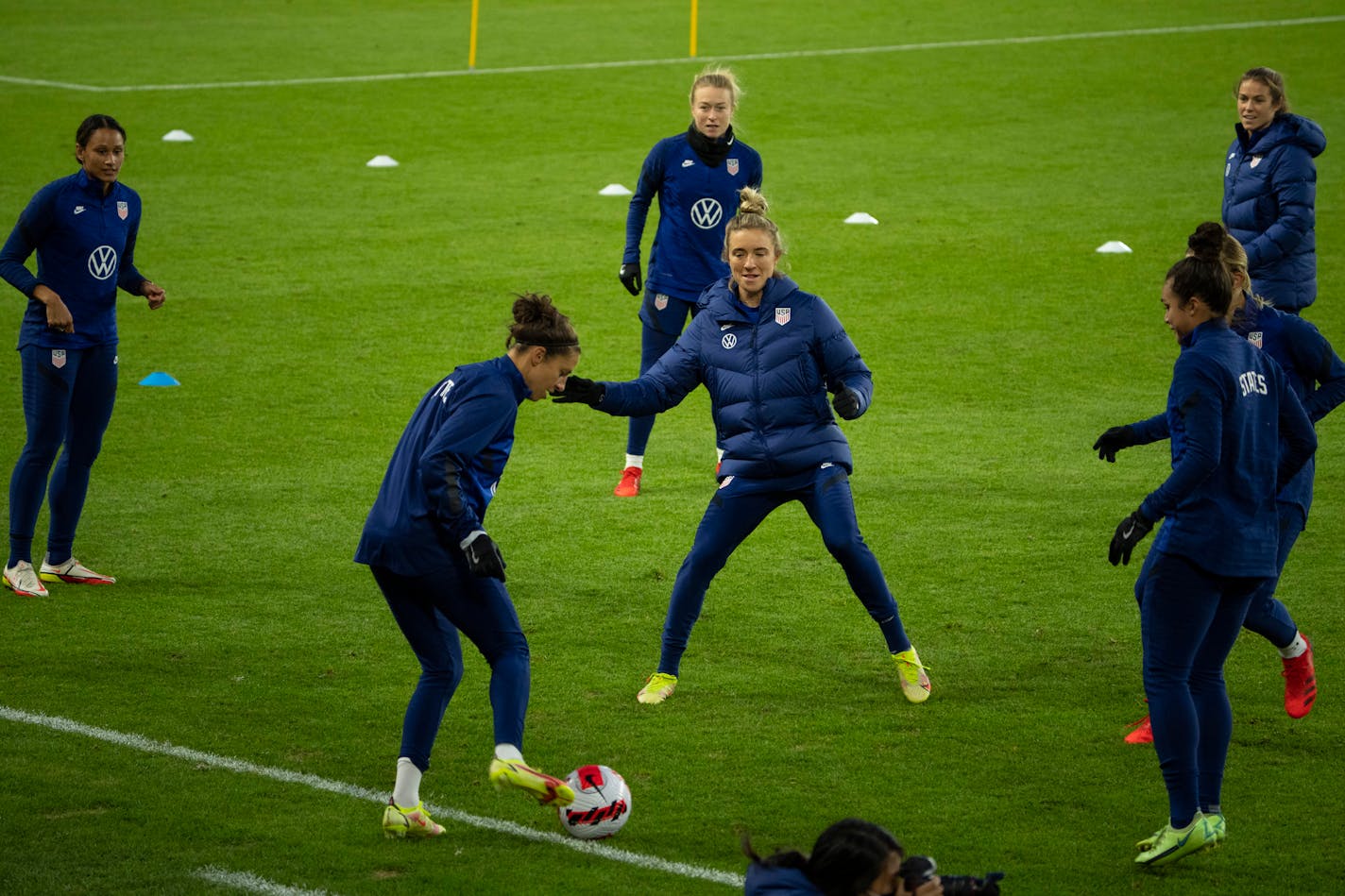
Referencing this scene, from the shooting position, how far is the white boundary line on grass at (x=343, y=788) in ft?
19.7

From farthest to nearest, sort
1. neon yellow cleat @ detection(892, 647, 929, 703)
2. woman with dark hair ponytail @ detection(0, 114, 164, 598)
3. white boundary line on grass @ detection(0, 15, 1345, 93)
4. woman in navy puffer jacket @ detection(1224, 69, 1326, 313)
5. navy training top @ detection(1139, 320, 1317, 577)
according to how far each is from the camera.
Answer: white boundary line on grass @ detection(0, 15, 1345, 93), woman in navy puffer jacket @ detection(1224, 69, 1326, 313), woman with dark hair ponytail @ detection(0, 114, 164, 598), neon yellow cleat @ detection(892, 647, 929, 703), navy training top @ detection(1139, 320, 1317, 577)

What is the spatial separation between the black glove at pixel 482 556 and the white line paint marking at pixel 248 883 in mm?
1207

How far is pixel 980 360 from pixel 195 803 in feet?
28.6

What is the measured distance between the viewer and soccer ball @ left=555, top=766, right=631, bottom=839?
20.0ft

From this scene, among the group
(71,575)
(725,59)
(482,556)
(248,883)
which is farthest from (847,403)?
(725,59)

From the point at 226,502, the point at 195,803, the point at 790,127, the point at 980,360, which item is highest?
the point at 790,127

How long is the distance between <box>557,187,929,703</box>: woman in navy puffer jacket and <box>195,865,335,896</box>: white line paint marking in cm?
214

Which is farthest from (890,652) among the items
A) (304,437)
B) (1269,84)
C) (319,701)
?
(304,437)

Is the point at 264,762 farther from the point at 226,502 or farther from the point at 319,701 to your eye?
the point at 226,502

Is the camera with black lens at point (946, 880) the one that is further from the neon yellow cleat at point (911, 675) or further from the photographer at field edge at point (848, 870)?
the neon yellow cleat at point (911, 675)

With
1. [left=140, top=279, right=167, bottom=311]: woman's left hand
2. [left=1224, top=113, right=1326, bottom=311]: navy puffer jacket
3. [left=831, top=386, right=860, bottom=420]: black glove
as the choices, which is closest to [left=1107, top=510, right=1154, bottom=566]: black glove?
[left=831, top=386, right=860, bottom=420]: black glove

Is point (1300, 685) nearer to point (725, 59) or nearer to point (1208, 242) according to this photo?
point (1208, 242)

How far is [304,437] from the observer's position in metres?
11.9

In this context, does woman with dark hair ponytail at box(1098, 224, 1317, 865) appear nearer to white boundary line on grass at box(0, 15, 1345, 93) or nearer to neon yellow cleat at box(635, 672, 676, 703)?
neon yellow cleat at box(635, 672, 676, 703)
